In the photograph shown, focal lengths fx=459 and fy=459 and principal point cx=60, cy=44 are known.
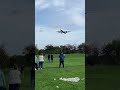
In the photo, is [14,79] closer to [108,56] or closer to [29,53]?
[29,53]

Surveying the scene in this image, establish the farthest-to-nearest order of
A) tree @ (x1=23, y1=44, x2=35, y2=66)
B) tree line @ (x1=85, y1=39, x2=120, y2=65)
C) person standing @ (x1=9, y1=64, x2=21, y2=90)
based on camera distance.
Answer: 1. tree line @ (x1=85, y1=39, x2=120, y2=65)
2. tree @ (x1=23, y1=44, x2=35, y2=66)
3. person standing @ (x1=9, y1=64, x2=21, y2=90)

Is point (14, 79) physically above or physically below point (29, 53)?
below

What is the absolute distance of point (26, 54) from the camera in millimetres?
17484

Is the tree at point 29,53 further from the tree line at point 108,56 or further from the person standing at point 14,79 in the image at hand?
the tree line at point 108,56

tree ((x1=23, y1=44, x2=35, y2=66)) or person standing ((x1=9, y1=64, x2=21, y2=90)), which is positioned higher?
tree ((x1=23, y1=44, x2=35, y2=66))

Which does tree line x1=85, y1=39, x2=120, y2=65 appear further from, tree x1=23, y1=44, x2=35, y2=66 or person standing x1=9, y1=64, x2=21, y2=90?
person standing x1=9, y1=64, x2=21, y2=90

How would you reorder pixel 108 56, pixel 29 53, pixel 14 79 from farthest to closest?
1. pixel 108 56
2. pixel 29 53
3. pixel 14 79

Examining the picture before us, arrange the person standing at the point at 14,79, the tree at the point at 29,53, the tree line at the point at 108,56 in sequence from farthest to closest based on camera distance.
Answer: the tree line at the point at 108,56 < the tree at the point at 29,53 < the person standing at the point at 14,79

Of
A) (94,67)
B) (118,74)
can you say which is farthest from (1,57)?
(94,67)

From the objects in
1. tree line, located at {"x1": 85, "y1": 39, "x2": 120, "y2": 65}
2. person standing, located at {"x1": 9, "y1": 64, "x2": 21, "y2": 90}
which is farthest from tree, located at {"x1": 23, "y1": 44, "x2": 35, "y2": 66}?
Answer: tree line, located at {"x1": 85, "y1": 39, "x2": 120, "y2": 65}

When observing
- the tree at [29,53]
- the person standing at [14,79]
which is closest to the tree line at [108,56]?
the tree at [29,53]

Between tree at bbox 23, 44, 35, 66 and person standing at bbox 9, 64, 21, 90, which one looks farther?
tree at bbox 23, 44, 35, 66

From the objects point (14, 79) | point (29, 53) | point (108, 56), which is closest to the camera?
point (14, 79)

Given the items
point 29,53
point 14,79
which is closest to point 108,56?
point 29,53
